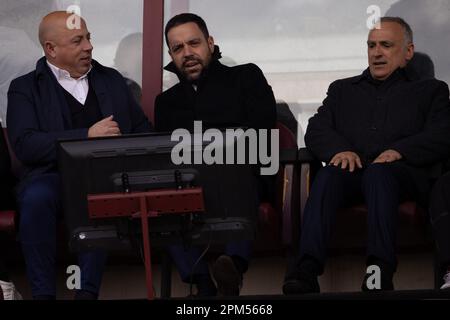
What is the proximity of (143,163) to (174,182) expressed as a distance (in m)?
0.14

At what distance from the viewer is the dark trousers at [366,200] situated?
6.18 meters

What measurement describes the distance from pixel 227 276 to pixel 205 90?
1227mm

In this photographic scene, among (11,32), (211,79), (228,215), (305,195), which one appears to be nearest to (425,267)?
(305,195)

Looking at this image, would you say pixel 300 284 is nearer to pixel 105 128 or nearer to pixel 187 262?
pixel 187 262

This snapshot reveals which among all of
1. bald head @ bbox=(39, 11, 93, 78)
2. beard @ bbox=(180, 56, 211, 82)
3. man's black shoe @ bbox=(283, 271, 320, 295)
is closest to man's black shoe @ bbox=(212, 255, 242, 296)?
man's black shoe @ bbox=(283, 271, 320, 295)

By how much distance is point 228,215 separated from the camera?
18.1 feet

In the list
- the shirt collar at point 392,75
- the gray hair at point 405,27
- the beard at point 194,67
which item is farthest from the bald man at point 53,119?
the gray hair at point 405,27

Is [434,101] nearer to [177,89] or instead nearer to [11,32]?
[177,89]

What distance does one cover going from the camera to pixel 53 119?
6.88 metres

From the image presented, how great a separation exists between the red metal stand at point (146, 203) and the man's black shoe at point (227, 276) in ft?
2.45

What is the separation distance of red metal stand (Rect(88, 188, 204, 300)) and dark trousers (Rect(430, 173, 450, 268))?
1220mm

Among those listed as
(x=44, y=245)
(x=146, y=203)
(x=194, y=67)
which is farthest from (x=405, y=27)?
(x=146, y=203)

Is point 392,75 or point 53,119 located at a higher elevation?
point 392,75

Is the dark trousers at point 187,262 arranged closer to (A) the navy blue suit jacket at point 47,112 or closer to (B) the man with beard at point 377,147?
(B) the man with beard at point 377,147
